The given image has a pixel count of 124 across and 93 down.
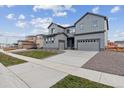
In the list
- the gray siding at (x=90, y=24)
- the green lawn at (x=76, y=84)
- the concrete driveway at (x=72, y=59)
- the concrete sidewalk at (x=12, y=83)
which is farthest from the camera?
the gray siding at (x=90, y=24)

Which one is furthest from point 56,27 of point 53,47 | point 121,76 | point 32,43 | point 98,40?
point 121,76

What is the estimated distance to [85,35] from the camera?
909 inches

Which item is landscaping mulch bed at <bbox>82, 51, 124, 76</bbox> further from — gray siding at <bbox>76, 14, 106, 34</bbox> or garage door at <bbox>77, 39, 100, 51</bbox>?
gray siding at <bbox>76, 14, 106, 34</bbox>

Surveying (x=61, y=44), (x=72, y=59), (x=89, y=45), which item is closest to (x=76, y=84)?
(x=72, y=59)

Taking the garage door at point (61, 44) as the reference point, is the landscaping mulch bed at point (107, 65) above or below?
below

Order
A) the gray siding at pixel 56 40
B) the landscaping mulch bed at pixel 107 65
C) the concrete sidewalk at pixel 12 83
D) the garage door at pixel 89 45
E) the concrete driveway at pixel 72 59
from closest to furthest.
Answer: the concrete sidewalk at pixel 12 83 → the landscaping mulch bed at pixel 107 65 → the concrete driveway at pixel 72 59 → the garage door at pixel 89 45 → the gray siding at pixel 56 40

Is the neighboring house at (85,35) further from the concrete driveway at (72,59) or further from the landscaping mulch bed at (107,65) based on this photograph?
the landscaping mulch bed at (107,65)

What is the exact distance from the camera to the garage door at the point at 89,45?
69.9 ft

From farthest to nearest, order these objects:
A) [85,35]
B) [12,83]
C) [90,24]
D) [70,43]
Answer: [70,43]
[85,35]
[90,24]
[12,83]

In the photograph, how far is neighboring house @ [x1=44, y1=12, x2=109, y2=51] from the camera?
2108 centimetres

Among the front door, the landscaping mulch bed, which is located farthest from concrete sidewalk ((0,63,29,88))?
the front door

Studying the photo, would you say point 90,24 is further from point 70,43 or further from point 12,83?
point 12,83

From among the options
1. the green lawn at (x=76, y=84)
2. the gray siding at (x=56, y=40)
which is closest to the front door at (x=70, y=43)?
the gray siding at (x=56, y=40)

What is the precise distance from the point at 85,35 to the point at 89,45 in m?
1.95
